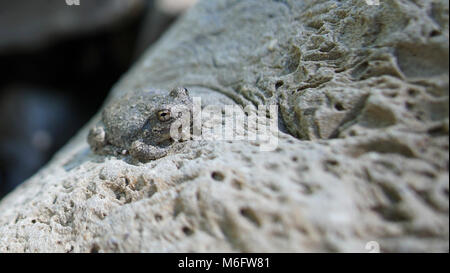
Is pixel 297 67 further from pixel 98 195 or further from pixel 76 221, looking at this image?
pixel 76 221

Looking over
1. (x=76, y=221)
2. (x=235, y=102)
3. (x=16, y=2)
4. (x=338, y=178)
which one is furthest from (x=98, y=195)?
(x=16, y=2)

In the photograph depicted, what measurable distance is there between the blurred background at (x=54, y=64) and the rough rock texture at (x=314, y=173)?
3232 mm

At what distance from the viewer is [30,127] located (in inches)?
200

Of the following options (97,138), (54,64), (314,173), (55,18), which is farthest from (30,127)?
(314,173)

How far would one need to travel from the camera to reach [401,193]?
0.99 m

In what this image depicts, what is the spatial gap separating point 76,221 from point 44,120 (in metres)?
4.41

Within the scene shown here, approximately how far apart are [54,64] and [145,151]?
4892mm

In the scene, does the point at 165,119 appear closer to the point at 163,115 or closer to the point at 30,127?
the point at 163,115

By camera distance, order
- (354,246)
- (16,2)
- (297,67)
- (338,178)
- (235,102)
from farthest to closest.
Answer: (16,2)
(235,102)
(297,67)
(338,178)
(354,246)

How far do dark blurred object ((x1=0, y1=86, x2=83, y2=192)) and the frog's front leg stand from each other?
12.3 feet

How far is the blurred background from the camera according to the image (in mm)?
4879

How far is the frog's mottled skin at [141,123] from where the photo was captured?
155cm

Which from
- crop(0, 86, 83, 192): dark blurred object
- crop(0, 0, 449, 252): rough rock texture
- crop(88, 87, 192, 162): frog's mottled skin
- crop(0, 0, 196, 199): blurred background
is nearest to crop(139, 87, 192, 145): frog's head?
crop(88, 87, 192, 162): frog's mottled skin

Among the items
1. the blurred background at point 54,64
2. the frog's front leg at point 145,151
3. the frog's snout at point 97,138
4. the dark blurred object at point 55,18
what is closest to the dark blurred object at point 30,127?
the blurred background at point 54,64
